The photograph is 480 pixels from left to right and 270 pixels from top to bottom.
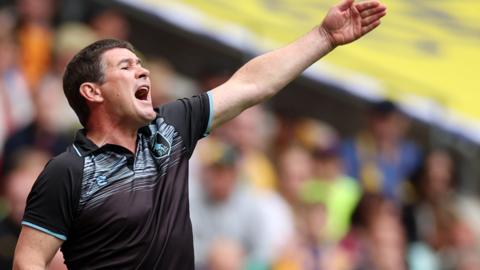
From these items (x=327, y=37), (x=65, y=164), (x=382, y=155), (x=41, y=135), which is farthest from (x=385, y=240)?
(x=65, y=164)

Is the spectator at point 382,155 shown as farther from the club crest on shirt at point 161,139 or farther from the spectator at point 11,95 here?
the club crest on shirt at point 161,139

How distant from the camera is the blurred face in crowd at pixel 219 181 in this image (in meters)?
8.61

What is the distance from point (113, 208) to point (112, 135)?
358 millimetres

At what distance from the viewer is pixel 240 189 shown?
8.85 m

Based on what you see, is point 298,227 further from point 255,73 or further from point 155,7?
point 255,73

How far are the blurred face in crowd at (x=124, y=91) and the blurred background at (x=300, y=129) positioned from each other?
2.80 metres

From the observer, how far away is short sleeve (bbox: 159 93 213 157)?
5336 mm

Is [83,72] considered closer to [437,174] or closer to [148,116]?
[148,116]

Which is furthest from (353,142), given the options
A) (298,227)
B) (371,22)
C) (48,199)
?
(48,199)

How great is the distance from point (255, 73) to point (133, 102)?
729 millimetres

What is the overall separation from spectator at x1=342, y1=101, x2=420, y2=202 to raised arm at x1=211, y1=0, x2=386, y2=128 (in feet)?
16.4

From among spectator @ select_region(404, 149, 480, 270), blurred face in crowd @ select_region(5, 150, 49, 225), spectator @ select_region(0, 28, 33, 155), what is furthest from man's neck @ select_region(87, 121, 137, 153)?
spectator @ select_region(404, 149, 480, 270)

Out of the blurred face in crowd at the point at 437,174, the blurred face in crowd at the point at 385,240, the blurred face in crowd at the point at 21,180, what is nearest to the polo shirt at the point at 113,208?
the blurred face in crowd at the point at 21,180

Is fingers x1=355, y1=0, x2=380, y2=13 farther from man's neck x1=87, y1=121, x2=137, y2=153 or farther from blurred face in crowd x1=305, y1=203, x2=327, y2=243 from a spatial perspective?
blurred face in crowd x1=305, y1=203, x2=327, y2=243
